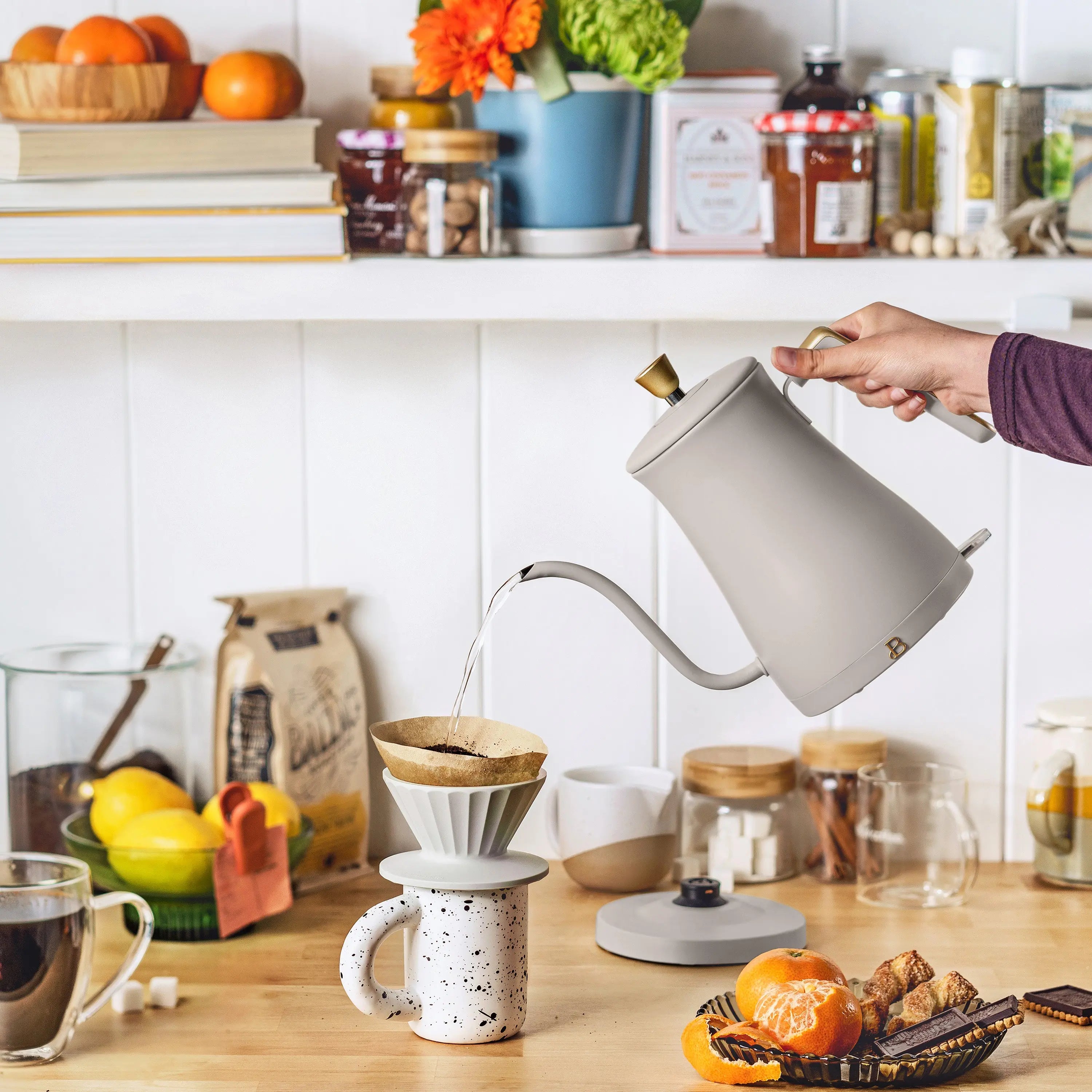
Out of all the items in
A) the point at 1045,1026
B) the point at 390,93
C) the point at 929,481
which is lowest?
the point at 1045,1026

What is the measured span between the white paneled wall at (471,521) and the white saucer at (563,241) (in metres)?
0.16

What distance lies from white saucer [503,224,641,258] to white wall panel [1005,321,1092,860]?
473 mm

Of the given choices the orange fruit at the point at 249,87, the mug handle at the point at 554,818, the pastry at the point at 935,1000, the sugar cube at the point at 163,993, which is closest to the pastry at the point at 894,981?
the pastry at the point at 935,1000

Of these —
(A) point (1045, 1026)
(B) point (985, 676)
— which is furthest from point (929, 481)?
(A) point (1045, 1026)

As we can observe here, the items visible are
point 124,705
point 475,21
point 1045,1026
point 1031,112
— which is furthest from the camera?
point 124,705

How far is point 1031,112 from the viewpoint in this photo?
1.37m

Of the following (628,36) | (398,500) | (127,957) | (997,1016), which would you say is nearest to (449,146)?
(628,36)

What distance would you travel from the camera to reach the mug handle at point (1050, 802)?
143cm

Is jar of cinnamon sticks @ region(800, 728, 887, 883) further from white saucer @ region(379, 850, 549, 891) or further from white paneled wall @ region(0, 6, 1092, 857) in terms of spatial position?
white saucer @ region(379, 850, 549, 891)

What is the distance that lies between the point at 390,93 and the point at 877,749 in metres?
0.77

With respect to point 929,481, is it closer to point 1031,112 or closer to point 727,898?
point 1031,112

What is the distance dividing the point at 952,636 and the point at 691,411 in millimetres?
661

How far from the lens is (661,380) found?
38.8 inches

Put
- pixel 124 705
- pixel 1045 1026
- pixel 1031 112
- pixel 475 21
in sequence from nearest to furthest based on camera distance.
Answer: pixel 1045 1026
pixel 475 21
pixel 1031 112
pixel 124 705
